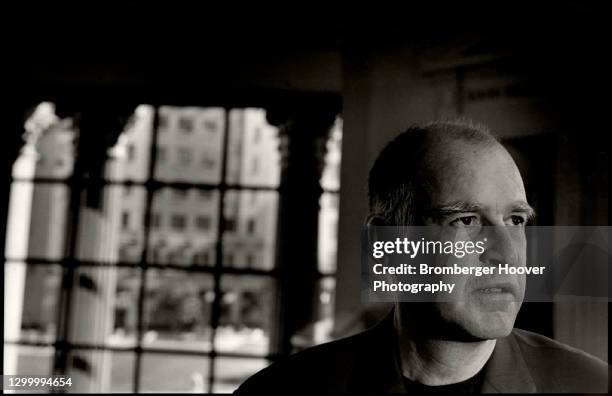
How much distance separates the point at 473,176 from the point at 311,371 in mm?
365

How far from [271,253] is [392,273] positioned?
0.29 meters

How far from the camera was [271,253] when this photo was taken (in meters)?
0.97

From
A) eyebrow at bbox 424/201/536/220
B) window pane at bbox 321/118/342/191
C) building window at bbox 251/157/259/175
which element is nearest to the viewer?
eyebrow at bbox 424/201/536/220

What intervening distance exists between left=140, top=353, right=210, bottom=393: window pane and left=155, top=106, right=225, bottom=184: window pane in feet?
1.05

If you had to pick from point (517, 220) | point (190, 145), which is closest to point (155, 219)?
point (190, 145)

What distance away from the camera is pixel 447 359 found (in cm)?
69

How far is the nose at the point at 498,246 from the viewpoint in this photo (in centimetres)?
69

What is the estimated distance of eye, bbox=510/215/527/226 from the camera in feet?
2.28

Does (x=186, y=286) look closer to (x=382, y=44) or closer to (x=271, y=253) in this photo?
(x=271, y=253)

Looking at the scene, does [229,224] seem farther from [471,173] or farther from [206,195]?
[471,173]

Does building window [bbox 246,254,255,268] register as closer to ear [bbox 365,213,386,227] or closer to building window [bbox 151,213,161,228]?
building window [bbox 151,213,161,228]

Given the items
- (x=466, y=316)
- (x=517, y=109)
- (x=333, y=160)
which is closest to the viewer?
(x=466, y=316)

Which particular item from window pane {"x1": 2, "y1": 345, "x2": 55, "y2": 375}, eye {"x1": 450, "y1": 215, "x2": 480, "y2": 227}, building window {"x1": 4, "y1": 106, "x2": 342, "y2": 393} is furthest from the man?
window pane {"x1": 2, "y1": 345, "x2": 55, "y2": 375}

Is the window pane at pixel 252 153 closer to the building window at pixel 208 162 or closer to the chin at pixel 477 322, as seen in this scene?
the building window at pixel 208 162
